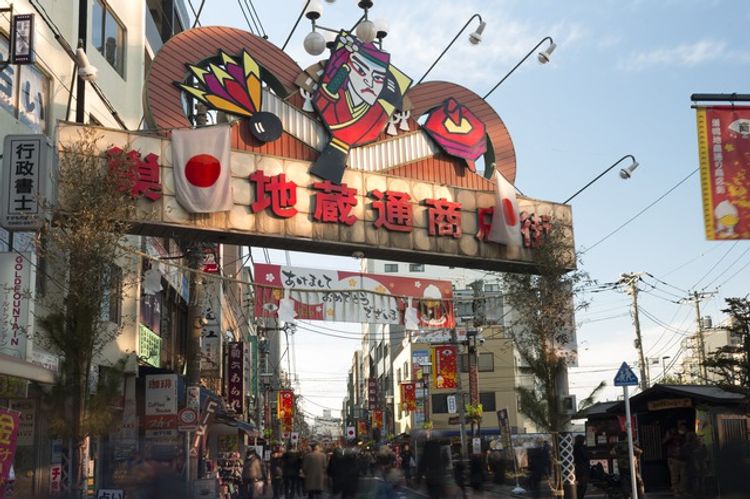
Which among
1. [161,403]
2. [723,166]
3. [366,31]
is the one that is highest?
[366,31]

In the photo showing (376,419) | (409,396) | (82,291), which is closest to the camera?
(82,291)

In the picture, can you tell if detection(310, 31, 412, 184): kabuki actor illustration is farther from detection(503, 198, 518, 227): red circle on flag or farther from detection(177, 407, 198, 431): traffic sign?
detection(177, 407, 198, 431): traffic sign

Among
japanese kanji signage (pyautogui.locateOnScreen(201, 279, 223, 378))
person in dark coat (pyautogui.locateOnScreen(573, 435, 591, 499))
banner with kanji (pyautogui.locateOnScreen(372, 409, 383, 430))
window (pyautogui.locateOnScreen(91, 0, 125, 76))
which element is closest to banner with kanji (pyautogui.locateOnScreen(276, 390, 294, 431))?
banner with kanji (pyautogui.locateOnScreen(372, 409, 383, 430))

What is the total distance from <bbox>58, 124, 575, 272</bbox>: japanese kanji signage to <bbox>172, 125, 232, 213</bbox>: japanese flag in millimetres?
211

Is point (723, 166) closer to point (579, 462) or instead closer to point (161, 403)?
point (579, 462)

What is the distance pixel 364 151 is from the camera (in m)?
20.1

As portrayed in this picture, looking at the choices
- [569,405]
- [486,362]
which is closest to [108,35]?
[569,405]

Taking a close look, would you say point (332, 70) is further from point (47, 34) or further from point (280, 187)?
point (47, 34)

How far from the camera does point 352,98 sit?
1992 cm

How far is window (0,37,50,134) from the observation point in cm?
1697

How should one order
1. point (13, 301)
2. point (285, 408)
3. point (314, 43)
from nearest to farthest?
Answer: point (13, 301), point (314, 43), point (285, 408)

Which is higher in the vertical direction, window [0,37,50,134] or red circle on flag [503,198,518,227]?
window [0,37,50,134]

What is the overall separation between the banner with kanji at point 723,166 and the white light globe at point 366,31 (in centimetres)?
917

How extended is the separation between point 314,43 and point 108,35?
831 centimetres
